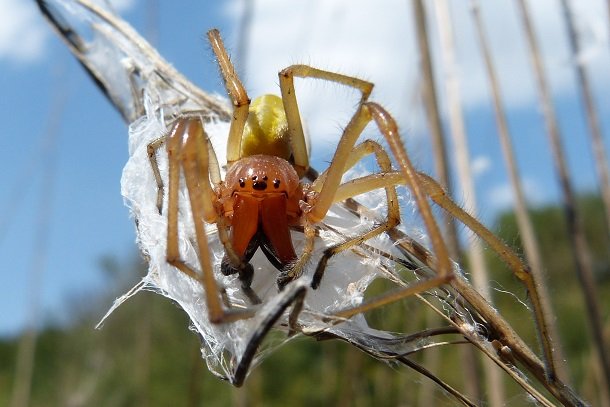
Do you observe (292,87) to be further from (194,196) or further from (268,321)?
(268,321)

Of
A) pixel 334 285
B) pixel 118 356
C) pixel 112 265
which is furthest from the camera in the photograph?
pixel 112 265

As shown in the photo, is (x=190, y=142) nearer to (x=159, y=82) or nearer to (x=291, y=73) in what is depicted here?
(x=291, y=73)

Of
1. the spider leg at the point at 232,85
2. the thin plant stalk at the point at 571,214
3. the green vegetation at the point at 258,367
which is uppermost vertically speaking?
the spider leg at the point at 232,85

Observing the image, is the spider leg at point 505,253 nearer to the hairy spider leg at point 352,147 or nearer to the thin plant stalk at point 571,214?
the hairy spider leg at point 352,147

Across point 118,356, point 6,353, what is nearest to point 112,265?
point 118,356

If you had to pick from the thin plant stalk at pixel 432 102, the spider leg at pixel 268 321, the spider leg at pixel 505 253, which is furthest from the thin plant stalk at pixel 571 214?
the spider leg at pixel 268 321

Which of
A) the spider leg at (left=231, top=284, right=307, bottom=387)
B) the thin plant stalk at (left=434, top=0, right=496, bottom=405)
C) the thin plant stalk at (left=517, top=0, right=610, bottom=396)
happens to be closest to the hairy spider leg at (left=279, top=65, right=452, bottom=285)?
the spider leg at (left=231, top=284, right=307, bottom=387)
